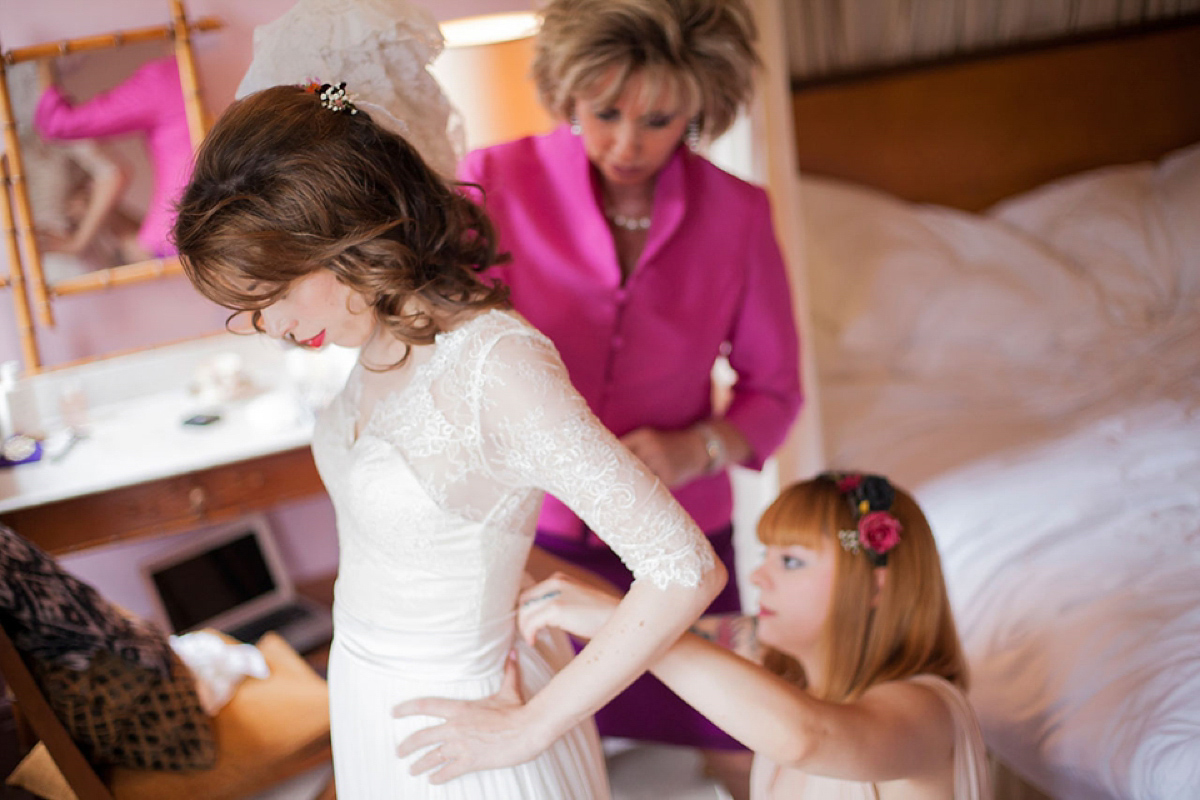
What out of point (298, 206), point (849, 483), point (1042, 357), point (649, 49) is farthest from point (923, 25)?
point (298, 206)

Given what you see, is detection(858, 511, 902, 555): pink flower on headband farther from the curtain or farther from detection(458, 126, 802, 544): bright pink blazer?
the curtain

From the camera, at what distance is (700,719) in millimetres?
1527

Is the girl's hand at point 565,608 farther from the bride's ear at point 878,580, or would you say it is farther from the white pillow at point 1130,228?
the white pillow at point 1130,228

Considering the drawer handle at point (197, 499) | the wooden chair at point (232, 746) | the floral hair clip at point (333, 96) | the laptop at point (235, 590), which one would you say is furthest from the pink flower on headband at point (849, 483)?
the laptop at point (235, 590)

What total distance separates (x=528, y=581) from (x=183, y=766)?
801mm

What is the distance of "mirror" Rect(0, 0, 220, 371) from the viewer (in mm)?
2172

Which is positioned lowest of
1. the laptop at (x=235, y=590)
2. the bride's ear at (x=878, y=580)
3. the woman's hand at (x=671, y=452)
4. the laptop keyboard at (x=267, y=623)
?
the laptop keyboard at (x=267, y=623)

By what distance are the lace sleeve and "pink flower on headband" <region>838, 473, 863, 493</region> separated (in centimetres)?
Answer: 47

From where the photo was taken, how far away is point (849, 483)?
130cm

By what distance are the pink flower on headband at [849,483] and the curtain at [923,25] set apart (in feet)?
6.85

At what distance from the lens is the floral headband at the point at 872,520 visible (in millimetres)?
1242

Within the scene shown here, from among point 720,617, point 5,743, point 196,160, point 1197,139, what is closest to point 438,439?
point 196,160

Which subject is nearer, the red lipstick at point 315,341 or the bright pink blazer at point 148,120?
the red lipstick at point 315,341

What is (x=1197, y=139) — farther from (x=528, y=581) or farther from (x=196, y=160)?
(x=196, y=160)
